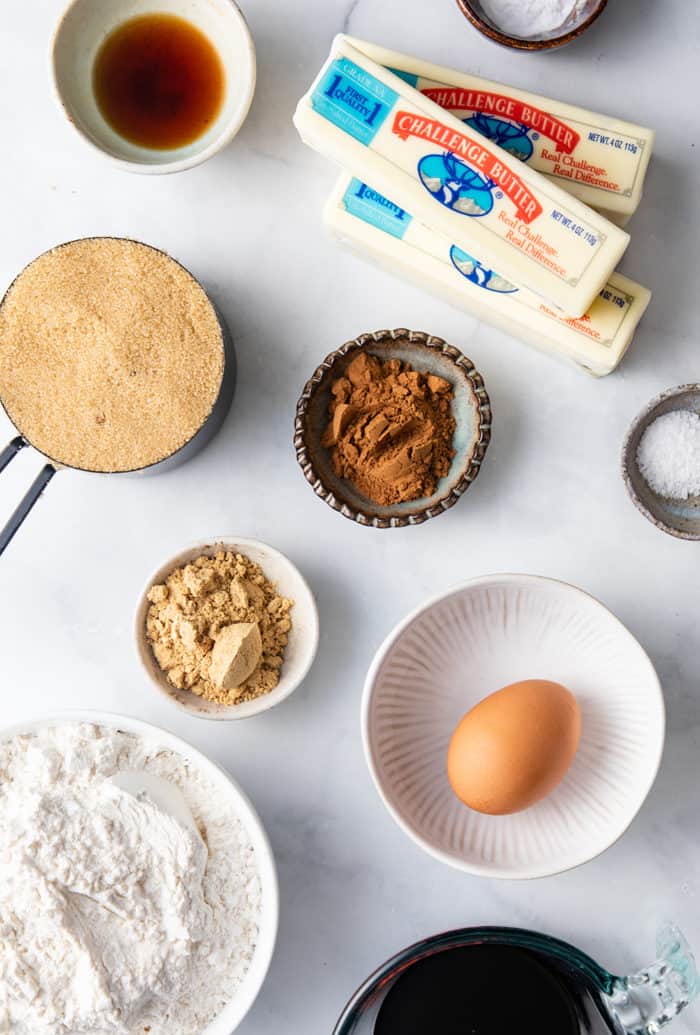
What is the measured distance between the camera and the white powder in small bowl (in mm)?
1226

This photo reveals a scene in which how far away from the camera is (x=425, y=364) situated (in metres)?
1.27

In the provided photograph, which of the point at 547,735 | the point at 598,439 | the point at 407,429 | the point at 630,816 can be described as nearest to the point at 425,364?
the point at 407,429

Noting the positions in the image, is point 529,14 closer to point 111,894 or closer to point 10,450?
Answer: point 10,450

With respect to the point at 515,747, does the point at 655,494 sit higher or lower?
higher

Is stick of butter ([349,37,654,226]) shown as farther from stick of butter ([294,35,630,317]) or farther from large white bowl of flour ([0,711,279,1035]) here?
large white bowl of flour ([0,711,279,1035])

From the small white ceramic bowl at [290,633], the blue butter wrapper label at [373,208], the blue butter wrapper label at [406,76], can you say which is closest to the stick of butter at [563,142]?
the blue butter wrapper label at [406,76]

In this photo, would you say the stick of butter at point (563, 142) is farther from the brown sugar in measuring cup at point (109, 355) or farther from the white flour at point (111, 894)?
the white flour at point (111, 894)

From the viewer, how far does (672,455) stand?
123 cm

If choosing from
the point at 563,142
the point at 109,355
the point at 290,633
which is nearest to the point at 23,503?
the point at 109,355

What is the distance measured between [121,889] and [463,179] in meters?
0.87

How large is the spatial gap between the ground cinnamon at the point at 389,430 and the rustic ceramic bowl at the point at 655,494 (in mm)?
222

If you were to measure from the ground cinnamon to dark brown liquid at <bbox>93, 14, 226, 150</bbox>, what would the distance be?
1.23ft

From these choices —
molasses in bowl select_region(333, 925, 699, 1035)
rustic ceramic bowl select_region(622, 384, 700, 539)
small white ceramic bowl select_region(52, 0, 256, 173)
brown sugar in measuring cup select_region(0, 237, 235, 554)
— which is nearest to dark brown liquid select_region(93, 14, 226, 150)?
small white ceramic bowl select_region(52, 0, 256, 173)

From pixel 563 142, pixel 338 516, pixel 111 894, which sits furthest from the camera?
pixel 338 516
